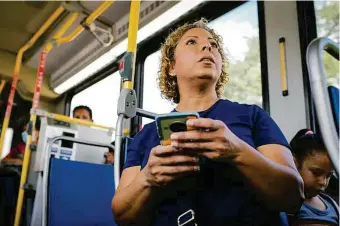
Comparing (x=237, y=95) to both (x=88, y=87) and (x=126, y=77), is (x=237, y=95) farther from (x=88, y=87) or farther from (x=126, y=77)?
(x=88, y=87)

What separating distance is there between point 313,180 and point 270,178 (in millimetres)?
736

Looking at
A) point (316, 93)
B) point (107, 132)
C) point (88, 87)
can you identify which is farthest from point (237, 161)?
point (88, 87)

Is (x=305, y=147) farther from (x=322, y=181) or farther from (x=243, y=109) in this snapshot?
(x=243, y=109)

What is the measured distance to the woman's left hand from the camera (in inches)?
30.2

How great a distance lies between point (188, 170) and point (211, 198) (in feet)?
0.40

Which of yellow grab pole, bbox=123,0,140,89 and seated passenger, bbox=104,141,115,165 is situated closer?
yellow grab pole, bbox=123,0,140,89

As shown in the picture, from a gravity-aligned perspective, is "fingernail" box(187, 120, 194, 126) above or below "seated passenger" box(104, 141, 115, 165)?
below

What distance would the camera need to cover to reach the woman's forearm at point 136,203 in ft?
2.95

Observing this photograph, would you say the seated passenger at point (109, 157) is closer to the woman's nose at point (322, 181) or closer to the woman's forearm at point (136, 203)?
the woman's nose at point (322, 181)

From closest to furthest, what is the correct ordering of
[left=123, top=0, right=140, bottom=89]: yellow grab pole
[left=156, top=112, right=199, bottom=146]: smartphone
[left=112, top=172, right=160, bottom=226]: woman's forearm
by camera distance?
1. [left=156, top=112, right=199, bottom=146]: smartphone
2. [left=112, top=172, right=160, bottom=226]: woman's forearm
3. [left=123, top=0, right=140, bottom=89]: yellow grab pole

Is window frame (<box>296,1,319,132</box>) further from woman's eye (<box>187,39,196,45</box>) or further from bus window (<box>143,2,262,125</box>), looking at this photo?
woman's eye (<box>187,39,196,45</box>)

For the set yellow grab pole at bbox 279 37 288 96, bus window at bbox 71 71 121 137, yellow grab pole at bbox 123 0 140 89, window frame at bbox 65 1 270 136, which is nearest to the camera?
yellow grab pole at bbox 123 0 140 89

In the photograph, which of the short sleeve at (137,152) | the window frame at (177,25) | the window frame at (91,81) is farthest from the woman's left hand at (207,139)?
the window frame at (91,81)

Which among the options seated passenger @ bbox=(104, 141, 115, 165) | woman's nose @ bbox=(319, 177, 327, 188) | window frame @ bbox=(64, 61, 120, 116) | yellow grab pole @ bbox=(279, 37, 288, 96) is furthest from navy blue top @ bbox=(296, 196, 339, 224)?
window frame @ bbox=(64, 61, 120, 116)
